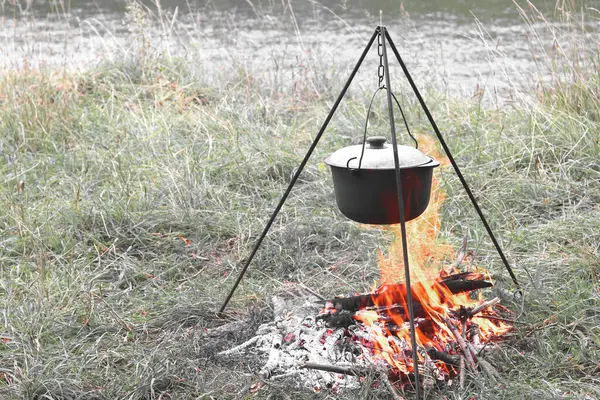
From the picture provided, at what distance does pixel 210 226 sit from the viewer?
3840 mm

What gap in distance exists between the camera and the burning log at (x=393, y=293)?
272cm

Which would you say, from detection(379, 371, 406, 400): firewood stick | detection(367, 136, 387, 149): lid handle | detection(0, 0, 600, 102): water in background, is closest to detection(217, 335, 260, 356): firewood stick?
detection(379, 371, 406, 400): firewood stick

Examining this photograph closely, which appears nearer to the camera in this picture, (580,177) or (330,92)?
(580,177)

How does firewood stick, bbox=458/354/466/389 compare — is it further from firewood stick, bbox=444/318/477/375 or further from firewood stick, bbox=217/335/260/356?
firewood stick, bbox=217/335/260/356

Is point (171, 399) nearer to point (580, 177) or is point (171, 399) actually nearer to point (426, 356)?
point (426, 356)

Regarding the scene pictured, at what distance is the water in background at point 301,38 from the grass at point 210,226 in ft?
1.49

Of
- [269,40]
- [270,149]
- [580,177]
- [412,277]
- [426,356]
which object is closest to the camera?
[426,356]

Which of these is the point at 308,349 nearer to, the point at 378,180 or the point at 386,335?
the point at 386,335

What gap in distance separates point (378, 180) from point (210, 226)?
173 centimetres

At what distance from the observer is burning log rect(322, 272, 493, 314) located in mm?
2717

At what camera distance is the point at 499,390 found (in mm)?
2279

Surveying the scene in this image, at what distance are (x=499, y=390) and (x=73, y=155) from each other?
11.3 ft

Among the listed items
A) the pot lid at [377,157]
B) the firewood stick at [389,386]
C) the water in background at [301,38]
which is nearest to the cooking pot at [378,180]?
the pot lid at [377,157]

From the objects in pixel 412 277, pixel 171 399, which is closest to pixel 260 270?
pixel 412 277
